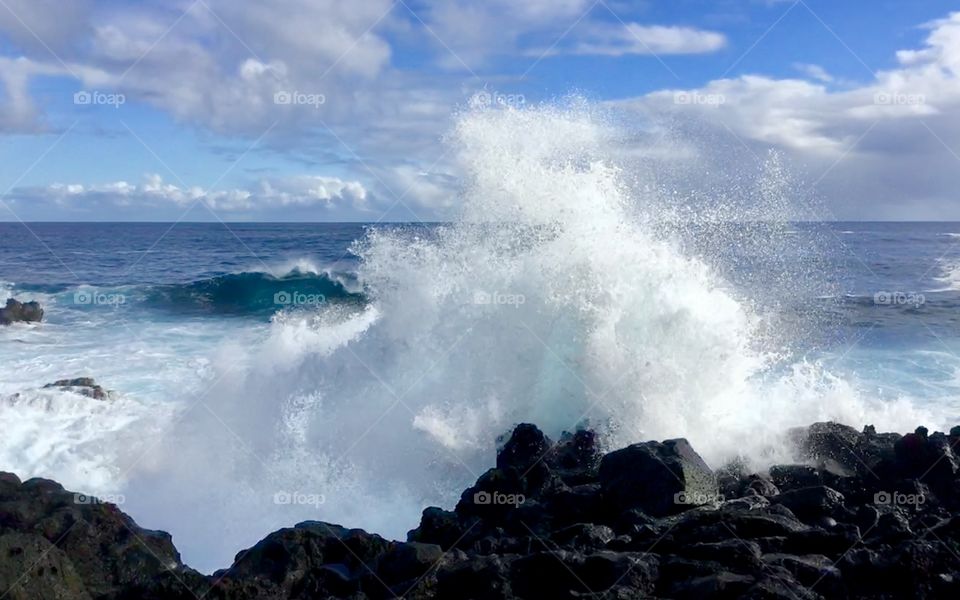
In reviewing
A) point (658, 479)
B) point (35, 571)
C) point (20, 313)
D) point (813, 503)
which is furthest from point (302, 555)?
point (20, 313)

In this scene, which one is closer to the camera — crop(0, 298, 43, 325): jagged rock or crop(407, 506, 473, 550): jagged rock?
crop(407, 506, 473, 550): jagged rock

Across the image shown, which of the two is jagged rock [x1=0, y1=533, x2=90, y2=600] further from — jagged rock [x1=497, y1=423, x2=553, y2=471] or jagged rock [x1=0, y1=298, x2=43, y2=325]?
jagged rock [x1=0, y1=298, x2=43, y2=325]

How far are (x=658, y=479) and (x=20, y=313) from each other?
71.1 ft

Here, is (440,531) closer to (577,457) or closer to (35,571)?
(577,457)

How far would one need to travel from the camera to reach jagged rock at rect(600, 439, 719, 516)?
721cm

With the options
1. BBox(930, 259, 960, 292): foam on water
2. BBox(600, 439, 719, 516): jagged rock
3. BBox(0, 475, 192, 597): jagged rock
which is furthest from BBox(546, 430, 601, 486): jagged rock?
BBox(930, 259, 960, 292): foam on water

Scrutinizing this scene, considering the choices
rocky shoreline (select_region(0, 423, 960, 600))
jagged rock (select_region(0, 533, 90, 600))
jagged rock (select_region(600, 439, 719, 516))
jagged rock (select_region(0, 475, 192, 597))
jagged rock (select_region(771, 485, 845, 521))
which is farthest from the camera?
jagged rock (select_region(600, 439, 719, 516))

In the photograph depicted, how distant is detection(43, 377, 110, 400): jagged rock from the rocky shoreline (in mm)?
6745

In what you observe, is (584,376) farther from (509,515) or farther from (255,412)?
(255,412)

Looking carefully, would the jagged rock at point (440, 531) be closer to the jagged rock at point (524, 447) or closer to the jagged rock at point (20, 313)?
the jagged rock at point (524, 447)

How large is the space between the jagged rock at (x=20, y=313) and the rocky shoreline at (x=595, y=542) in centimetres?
1728

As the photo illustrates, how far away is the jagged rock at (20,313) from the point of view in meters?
22.6

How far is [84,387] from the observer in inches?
563

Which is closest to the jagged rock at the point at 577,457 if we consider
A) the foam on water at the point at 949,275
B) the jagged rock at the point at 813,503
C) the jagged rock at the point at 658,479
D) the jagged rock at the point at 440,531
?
the jagged rock at the point at 658,479
